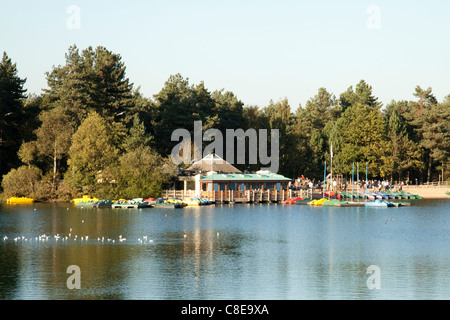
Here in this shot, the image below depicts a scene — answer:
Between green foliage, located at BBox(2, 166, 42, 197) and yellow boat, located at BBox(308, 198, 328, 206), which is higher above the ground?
green foliage, located at BBox(2, 166, 42, 197)

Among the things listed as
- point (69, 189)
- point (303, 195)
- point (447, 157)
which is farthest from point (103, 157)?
point (447, 157)

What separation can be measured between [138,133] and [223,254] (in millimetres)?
51573

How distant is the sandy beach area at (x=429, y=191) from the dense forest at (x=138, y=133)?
442 centimetres

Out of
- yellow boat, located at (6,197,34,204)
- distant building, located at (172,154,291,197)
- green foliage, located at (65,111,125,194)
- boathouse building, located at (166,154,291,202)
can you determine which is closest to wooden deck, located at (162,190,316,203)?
boathouse building, located at (166,154,291,202)

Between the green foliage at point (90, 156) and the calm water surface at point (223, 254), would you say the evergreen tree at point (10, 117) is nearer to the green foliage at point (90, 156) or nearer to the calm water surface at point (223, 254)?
the green foliage at point (90, 156)

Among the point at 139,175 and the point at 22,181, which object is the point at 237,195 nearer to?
the point at 139,175

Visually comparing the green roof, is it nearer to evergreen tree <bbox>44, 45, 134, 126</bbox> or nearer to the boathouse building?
the boathouse building

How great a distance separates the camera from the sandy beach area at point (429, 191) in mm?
105912

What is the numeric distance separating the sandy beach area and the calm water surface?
3234 centimetres

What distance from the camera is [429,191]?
10644cm

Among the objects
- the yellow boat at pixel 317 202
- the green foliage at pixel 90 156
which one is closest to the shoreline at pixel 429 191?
the yellow boat at pixel 317 202

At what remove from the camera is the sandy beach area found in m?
106

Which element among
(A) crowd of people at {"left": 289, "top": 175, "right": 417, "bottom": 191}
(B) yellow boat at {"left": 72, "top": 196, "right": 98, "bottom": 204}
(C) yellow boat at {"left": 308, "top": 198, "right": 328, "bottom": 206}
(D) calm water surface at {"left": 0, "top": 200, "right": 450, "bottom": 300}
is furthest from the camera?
(A) crowd of people at {"left": 289, "top": 175, "right": 417, "bottom": 191}

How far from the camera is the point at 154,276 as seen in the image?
36.1m
